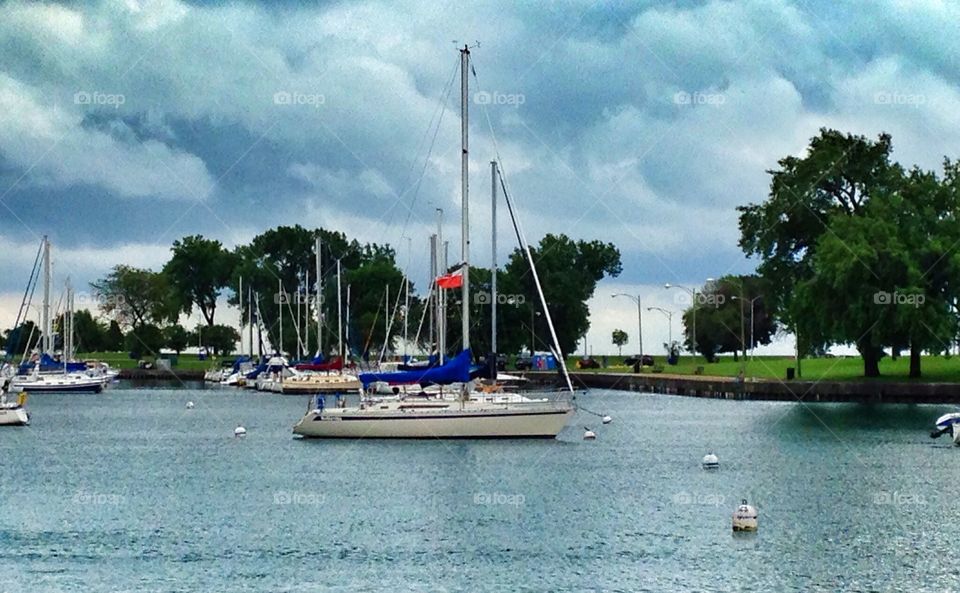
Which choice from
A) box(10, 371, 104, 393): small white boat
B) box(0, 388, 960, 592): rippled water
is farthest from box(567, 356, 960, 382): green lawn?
box(10, 371, 104, 393): small white boat

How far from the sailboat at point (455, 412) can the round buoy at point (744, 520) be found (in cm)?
2606

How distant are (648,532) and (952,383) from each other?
248 feet

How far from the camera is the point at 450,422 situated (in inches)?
3086

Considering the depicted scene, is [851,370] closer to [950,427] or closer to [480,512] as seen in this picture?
[950,427]

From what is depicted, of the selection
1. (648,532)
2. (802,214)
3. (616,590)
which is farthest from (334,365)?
(616,590)

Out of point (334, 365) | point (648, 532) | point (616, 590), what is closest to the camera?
point (616, 590)

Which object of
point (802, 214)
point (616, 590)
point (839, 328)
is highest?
point (802, 214)

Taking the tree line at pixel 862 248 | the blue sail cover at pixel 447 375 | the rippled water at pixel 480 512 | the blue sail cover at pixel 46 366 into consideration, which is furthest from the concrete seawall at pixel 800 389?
the blue sail cover at pixel 46 366

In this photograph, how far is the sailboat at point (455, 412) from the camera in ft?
257

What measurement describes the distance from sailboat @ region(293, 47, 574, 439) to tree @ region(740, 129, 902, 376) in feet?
183

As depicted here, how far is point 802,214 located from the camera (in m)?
135

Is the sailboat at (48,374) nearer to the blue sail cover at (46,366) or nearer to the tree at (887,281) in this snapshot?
the blue sail cover at (46,366)

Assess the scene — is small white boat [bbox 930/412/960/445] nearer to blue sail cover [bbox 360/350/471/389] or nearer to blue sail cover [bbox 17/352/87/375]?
blue sail cover [bbox 360/350/471/389]

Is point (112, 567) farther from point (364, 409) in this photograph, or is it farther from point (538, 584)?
point (364, 409)
